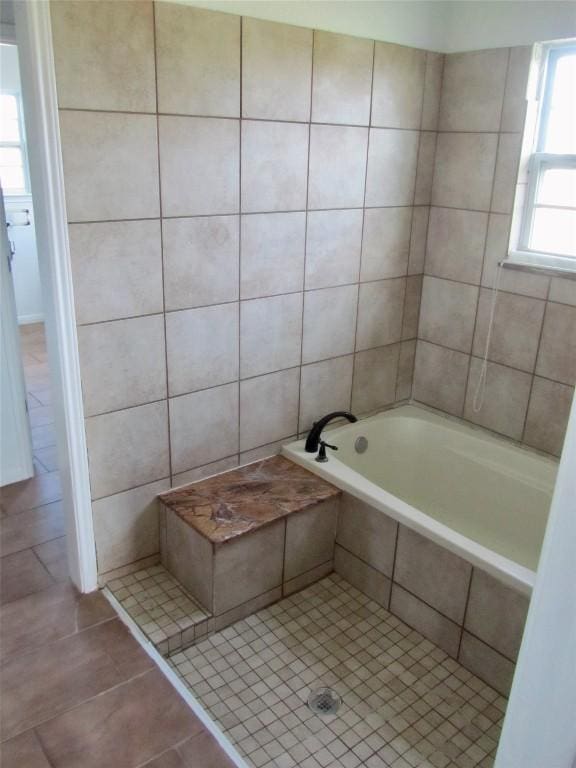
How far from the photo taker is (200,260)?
2.26m

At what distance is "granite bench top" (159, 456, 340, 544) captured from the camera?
2.24 meters

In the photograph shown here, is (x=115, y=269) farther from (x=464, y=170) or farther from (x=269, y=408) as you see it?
(x=464, y=170)

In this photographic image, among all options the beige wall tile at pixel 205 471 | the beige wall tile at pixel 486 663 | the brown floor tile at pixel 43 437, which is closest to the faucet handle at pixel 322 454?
the beige wall tile at pixel 205 471

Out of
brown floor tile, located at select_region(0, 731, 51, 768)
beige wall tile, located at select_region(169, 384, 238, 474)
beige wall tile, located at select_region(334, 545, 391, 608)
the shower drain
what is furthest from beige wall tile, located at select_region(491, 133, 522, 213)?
brown floor tile, located at select_region(0, 731, 51, 768)

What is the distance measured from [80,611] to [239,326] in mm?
1161

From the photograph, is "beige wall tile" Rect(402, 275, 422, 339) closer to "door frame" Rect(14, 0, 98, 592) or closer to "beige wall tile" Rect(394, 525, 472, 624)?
"beige wall tile" Rect(394, 525, 472, 624)

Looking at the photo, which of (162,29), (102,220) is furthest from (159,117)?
(102,220)

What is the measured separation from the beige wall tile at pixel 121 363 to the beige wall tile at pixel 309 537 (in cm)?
70

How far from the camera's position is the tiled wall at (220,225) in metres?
1.95

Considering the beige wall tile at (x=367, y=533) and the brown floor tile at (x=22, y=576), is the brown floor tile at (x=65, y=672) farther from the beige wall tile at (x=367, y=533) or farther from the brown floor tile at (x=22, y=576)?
the beige wall tile at (x=367, y=533)

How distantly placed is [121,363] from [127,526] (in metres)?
0.62

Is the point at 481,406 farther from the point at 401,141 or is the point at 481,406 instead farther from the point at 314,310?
the point at 401,141

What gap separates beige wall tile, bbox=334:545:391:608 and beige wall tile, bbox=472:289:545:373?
1.08 m

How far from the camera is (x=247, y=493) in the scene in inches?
96.0
